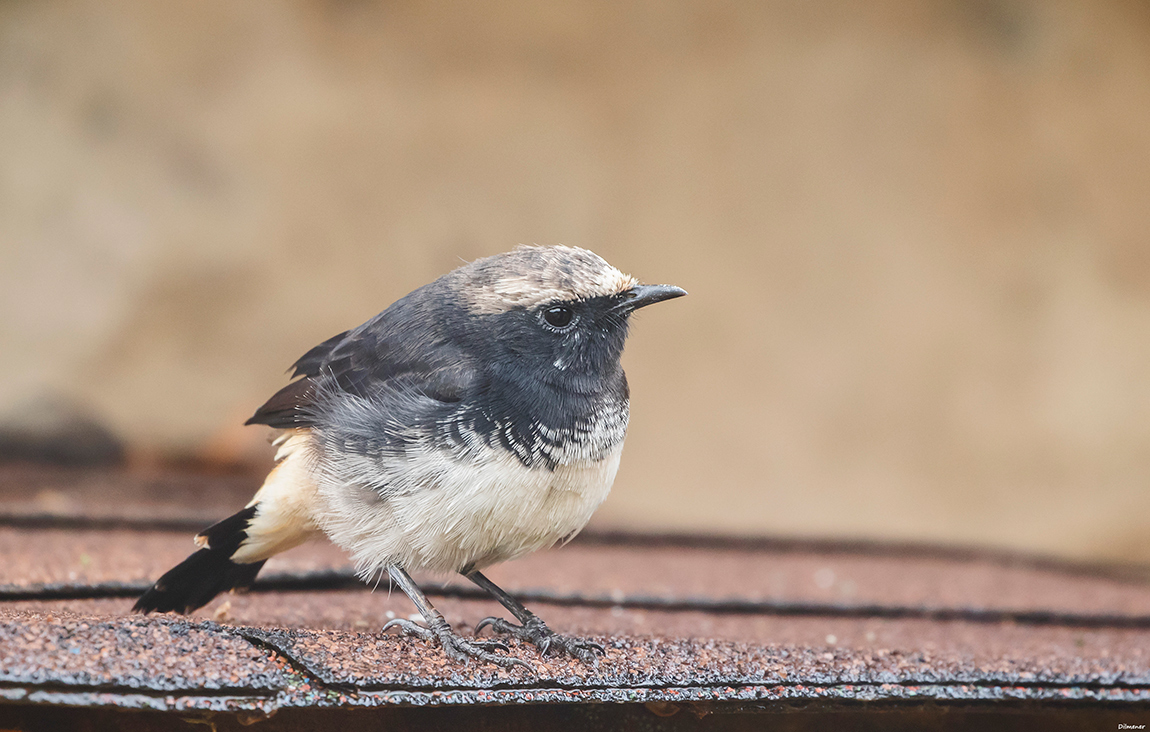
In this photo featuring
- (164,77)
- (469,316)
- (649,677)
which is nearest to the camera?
(649,677)

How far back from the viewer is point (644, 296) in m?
2.99

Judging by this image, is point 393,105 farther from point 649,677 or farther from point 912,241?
point 649,677

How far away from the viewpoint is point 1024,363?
7.21 m

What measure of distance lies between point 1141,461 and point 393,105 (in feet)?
19.5

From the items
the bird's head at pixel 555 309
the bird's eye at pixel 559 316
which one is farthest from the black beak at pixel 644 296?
the bird's eye at pixel 559 316

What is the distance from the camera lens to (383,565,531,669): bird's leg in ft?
8.37

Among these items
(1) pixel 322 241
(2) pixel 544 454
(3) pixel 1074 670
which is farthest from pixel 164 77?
(3) pixel 1074 670

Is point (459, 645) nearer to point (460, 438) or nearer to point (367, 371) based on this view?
point (460, 438)

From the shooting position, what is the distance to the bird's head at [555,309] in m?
2.89

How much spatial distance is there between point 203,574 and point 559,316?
1.40 meters

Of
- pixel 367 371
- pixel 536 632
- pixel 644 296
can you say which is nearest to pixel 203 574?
pixel 367 371

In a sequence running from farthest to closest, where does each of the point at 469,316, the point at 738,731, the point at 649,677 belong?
the point at 469,316, the point at 738,731, the point at 649,677

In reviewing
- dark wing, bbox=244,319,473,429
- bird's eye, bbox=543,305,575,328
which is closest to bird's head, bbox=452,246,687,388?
bird's eye, bbox=543,305,575,328

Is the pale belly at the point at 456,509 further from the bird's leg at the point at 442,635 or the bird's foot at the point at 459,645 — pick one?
the bird's foot at the point at 459,645
